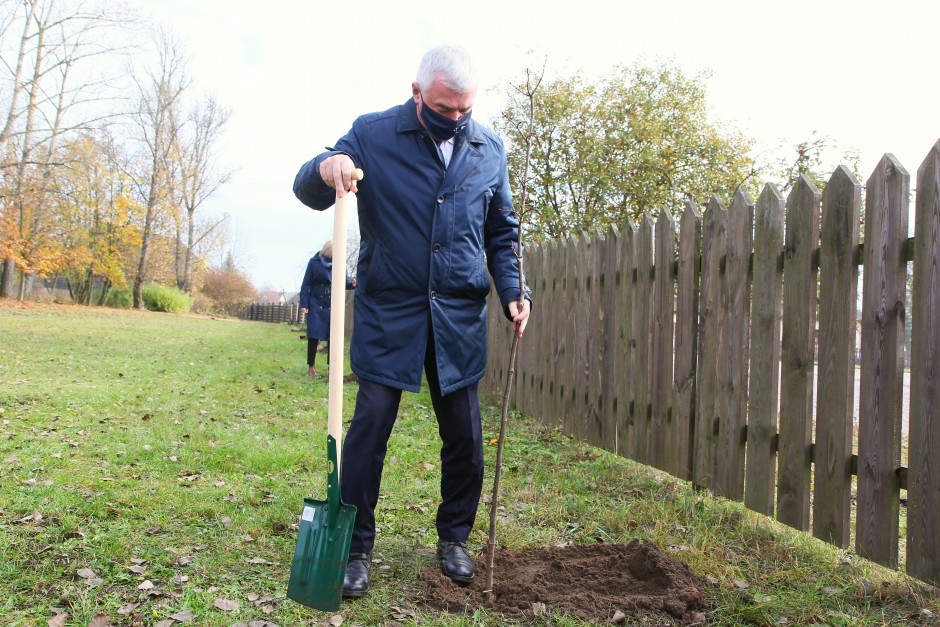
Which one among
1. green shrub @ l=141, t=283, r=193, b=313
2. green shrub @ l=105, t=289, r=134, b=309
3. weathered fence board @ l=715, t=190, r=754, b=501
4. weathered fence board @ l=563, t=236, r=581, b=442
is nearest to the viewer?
weathered fence board @ l=715, t=190, r=754, b=501

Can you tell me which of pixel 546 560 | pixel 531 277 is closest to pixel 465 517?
pixel 546 560

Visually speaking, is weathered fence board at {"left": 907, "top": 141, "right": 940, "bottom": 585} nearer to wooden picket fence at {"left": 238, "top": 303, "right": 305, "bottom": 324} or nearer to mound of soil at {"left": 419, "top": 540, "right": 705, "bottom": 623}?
mound of soil at {"left": 419, "top": 540, "right": 705, "bottom": 623}

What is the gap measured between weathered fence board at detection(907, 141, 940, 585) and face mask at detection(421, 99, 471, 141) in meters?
1.86

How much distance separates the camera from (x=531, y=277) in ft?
21.8

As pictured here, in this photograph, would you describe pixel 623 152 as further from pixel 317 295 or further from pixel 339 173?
pixel 339 173

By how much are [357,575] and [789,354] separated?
2292mm

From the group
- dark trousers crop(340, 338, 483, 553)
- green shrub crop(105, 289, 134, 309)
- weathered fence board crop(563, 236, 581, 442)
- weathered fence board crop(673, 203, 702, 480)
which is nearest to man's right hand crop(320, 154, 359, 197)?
dark trousers crop(340, 338, 483, 553)

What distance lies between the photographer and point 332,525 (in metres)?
2.21

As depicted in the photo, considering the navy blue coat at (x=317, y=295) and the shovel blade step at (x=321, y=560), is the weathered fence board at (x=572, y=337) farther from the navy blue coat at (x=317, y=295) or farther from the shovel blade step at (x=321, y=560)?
the navy blue coat at (x=317, y=295)

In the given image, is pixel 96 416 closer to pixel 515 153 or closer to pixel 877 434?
pixel 877 434

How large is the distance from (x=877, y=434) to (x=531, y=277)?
13.6ft

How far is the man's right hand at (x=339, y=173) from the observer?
2.23 m

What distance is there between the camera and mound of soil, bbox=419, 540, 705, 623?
2.31m

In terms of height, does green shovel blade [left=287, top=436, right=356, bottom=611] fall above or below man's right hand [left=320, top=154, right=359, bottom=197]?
below
